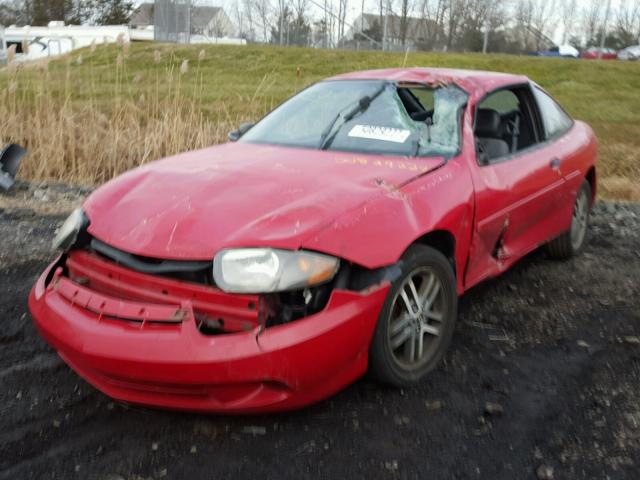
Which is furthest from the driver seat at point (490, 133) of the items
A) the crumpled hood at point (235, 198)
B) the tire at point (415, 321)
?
the tire at point (415, 321)

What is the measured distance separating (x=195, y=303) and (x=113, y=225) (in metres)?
0.56

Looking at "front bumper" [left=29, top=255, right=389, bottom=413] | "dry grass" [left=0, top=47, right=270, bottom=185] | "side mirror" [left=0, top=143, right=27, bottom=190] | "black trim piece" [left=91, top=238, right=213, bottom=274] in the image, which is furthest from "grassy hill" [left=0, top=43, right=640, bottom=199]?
"front bumper" [left=29, top=255, right=389, bottom=413]

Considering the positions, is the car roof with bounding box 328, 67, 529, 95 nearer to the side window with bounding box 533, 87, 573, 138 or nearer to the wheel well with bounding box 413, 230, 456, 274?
the side window with bounding box 533, 87, 573, 138

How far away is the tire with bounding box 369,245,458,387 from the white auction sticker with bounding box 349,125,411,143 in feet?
2.76

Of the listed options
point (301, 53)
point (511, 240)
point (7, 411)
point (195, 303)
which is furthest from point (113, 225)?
point (301, 53)

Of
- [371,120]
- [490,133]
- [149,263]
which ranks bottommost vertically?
[149,263]

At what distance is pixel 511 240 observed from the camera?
3840mm

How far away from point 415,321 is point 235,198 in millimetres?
948

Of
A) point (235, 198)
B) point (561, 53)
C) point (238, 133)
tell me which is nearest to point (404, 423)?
point (235, 198)

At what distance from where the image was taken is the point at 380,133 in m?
3.69

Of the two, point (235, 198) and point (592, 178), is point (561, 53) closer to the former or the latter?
point (592, 178)

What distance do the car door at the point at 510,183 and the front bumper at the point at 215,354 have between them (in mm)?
1062

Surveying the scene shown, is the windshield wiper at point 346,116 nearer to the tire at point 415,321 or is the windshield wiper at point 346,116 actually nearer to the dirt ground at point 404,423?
the tire at point 415,321

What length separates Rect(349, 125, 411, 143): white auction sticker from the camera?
364 centimetres
